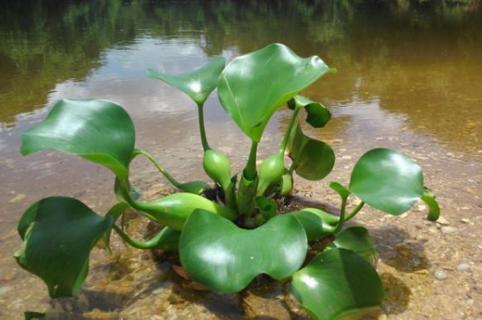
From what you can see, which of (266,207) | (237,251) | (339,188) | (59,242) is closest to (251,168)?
(266,207)

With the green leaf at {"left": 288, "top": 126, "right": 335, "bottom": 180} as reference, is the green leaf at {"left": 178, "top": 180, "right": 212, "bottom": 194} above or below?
below

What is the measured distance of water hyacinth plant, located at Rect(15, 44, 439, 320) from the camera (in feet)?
2.66

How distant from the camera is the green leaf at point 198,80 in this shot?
1.30m

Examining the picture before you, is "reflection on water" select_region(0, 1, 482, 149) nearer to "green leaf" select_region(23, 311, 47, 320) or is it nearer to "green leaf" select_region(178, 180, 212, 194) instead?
"green leaf" select_region(178, 180, 212, 194)

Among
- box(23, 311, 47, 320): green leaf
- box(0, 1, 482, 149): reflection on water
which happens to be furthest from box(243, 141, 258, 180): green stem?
box(0, 1, 482, 149): reflection on water

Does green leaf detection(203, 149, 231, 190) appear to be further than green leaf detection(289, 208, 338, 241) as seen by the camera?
Yes

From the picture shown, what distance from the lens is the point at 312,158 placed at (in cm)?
134

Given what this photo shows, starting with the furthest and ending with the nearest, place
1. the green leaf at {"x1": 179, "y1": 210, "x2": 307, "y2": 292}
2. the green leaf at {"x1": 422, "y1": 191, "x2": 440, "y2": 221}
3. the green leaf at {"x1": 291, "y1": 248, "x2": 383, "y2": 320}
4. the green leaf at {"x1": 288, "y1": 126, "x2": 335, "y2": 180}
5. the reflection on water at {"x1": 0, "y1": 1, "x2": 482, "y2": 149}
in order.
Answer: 1. the reflection on water at {"x1": 0, "y1": 1, "x2": 482, "y2": 149}
2. the green leaf at {"x1": 288, "y1": 126, "x2": 335, "y2": 180}
3. the green leaf at {"x1": 422, "y1": 191, "x2": 440, "y2": 221}
4. the green leaf at {"x1": 291, "y1": 248, "x2": 383, "y2": 320}
5. the green leaf at {"x1": 179, "y1": 210, "x2": 307, "y2": 292}

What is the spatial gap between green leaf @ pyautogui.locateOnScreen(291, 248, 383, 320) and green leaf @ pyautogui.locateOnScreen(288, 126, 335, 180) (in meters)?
0.42

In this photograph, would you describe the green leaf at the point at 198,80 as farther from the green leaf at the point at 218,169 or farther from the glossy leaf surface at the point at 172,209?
the glossy leaf surface at the point at 172,209

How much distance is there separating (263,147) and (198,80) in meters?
0.73

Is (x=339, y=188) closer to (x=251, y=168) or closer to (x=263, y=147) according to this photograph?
(x=251, y=168)

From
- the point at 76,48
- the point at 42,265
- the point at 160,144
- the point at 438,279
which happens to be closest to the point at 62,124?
the point at 42,265

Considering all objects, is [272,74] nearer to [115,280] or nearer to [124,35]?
[115,280]
